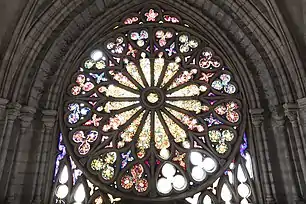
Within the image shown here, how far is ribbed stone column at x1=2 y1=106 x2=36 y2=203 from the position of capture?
6646 millimetres

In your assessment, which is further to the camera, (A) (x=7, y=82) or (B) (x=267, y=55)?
(B) (x=267, y=55)

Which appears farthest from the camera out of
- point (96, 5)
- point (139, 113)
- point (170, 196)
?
point (96, 5)

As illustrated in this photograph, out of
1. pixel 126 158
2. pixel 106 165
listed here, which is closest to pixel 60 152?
pixel 106 165

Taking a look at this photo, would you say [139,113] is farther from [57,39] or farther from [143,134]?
[57,39]

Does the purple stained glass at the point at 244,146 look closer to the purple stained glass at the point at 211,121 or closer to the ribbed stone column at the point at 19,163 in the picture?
the purple stained glass at the point at 211,121

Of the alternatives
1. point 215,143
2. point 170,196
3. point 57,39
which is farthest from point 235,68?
point 57,39

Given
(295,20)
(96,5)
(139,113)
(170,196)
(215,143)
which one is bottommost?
(170,196)

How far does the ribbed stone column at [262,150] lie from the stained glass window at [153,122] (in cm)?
26

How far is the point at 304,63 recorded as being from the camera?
276 inches

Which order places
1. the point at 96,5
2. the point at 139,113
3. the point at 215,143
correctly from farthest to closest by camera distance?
the point at 96,5, the point at 139,113, the point at 215,143

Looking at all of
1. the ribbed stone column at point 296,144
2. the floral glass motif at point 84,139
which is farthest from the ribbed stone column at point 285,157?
the floral glass motif at point 84,139

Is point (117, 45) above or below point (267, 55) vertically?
above

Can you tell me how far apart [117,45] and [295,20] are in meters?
3.92

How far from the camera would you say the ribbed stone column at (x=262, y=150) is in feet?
21.6
